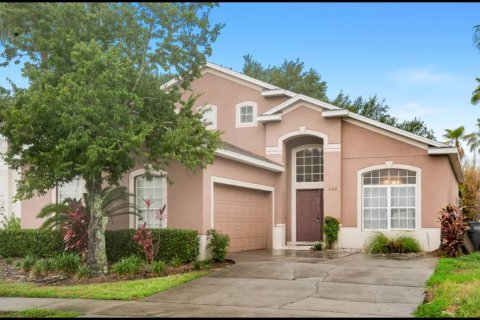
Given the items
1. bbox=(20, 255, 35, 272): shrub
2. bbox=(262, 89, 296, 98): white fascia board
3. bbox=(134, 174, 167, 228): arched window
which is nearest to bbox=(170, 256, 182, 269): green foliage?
bbox=(134, 174, 167, 228): arched window

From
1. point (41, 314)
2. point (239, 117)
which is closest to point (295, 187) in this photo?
point (239, 117)

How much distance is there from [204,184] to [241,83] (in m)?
8.76

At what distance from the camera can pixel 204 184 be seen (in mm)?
16422

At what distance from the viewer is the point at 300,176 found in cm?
2316

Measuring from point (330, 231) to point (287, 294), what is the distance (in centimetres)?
972

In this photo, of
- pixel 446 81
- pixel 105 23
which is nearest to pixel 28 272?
pixel 105 23

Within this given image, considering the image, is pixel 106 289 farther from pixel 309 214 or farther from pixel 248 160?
pixel 309 214

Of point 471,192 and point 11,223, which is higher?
point 471,192

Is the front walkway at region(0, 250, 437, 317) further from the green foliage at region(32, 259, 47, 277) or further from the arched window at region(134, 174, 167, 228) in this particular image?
the arched window at region(134, 174, 167, 228)

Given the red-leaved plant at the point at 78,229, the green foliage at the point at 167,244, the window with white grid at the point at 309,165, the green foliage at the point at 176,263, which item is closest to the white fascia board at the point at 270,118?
the window with white grid at the point at 309,165

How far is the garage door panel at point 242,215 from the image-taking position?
58.4 ft

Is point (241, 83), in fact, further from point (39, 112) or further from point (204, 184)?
point (39, 112)

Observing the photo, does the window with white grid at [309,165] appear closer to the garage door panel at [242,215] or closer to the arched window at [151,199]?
the garage door panel at [242,215]

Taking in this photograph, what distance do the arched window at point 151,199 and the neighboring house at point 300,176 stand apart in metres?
0.04
